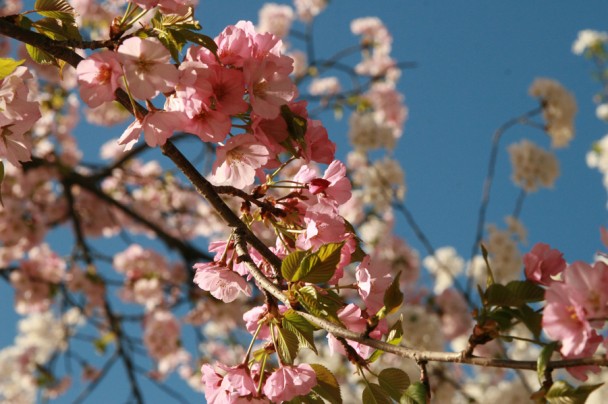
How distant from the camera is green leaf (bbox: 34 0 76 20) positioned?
3.07 ft

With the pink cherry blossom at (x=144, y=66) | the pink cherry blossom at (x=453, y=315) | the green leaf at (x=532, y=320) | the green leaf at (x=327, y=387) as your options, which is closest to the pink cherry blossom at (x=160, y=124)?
A: the pink cherry blossom at (x=144, y=66)

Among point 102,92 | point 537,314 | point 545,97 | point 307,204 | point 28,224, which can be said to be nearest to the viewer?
point 537,314

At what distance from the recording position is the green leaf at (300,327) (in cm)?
78

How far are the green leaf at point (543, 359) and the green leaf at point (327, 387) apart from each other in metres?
0.27

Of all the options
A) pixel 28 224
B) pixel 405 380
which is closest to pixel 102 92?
pixel 405 380

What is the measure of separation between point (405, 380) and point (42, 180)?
3.63 m

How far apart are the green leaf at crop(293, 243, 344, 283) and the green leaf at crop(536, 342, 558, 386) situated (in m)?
0.24

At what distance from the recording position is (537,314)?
2.31 feet

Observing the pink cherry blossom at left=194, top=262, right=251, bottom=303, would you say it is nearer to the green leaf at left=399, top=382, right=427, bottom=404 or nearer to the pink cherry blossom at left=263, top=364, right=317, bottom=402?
the pink cherry blossom at left=263, top=364, right=317, bottom=402

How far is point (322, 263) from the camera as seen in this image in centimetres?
76

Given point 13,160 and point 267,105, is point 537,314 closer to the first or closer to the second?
point 267,105

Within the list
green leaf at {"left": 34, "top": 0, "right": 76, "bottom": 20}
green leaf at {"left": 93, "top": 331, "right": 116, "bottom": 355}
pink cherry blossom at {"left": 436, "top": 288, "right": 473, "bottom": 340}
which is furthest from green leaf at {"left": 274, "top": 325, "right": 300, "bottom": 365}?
pink cherry blossom at {"left": 436, "top": 288, "right": 473, "bottom": 340}

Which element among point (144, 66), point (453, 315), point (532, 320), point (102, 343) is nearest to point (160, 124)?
point (144, 66)

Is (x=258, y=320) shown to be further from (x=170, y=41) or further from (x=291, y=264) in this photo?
(x=170, y=41)
